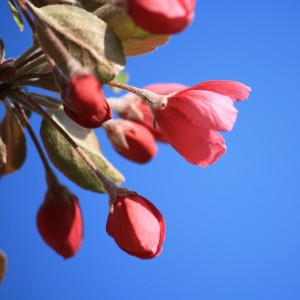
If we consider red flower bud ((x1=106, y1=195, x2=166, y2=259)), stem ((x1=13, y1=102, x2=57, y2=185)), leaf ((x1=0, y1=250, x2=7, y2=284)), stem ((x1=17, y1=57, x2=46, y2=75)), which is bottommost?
leaf ((x1=0, y1=250, x2=7, y2=284))

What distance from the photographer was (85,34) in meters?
1.04

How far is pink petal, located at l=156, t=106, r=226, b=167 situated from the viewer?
1.19 meters

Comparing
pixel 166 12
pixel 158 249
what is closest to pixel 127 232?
pixel 158 249

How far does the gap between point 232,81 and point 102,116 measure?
1.16 feet

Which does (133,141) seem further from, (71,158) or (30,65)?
(30,65)

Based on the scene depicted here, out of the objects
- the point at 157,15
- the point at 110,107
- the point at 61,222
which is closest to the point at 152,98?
the point at 110,107

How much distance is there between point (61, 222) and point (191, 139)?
58cm

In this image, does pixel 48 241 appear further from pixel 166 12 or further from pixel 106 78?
pixel 166 12

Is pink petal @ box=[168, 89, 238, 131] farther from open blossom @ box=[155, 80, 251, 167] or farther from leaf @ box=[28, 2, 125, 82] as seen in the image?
leaf @ box=[28, 2, 125, 82]

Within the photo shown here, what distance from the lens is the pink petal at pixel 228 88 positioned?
1226 mm

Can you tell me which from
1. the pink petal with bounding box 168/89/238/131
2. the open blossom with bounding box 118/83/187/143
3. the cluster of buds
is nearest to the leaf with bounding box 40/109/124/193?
the cluster of buds

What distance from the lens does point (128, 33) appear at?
1.16 m

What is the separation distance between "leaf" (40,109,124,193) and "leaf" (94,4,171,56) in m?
0.36

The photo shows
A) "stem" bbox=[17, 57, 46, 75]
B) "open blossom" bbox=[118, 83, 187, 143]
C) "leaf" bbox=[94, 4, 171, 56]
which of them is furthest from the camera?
"open blossom" bbox=[118, 83, 187, 143]
